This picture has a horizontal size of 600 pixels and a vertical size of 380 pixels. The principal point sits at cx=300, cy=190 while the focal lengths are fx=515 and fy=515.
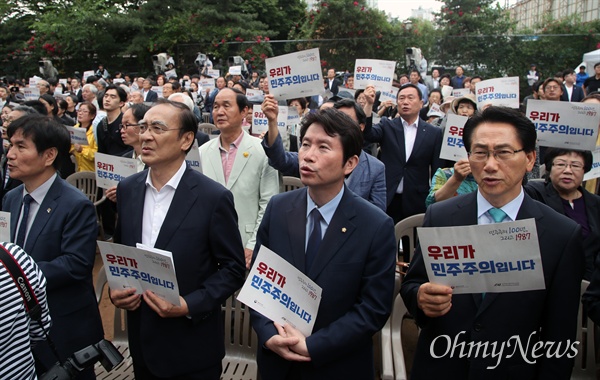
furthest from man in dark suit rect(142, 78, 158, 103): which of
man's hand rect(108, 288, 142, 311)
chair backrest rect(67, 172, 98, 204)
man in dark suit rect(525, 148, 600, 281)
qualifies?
man's hand rect(108, 288, 142, 311)

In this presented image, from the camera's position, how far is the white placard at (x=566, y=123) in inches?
142

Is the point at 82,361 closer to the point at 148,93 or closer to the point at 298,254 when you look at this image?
the point at 298,254

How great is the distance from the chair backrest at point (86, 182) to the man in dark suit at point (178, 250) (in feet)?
11.3

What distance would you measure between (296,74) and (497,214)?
302 cm

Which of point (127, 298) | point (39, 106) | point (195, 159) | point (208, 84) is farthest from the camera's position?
point (208, 84)

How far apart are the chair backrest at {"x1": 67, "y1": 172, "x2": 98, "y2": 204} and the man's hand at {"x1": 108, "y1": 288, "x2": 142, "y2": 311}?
367 cm

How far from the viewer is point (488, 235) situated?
6.00 ft

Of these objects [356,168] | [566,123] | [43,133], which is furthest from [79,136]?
[566,123]

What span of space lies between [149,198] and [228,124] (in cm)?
142

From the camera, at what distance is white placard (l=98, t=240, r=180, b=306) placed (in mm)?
2133

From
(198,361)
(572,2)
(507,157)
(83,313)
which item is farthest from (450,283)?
(572,2)

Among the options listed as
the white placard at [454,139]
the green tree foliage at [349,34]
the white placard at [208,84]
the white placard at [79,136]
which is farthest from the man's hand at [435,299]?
the green tree foliage at [349,34]

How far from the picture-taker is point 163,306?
2.27m

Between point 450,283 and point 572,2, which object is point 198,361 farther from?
point 572,2
